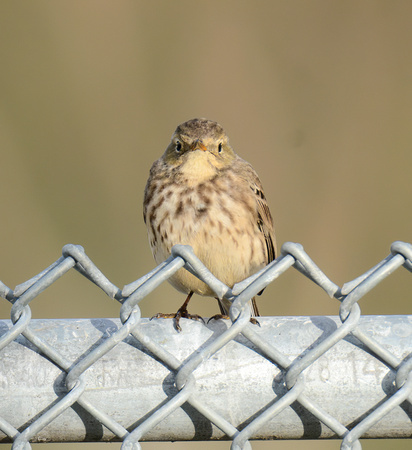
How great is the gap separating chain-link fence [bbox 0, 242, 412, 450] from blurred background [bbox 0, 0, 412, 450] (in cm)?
282

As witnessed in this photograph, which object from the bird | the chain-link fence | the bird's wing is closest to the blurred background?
the bird's wing

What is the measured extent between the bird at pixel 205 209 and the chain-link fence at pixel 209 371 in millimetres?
1372

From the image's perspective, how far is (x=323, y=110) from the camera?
15.7 ft

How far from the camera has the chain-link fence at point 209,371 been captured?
1521 millimetres

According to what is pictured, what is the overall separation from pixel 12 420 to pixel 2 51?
3688 millimetres

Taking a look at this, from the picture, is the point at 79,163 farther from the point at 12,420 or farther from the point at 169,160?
the point at 12,420

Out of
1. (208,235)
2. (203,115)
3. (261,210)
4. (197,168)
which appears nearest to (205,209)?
(208,235)

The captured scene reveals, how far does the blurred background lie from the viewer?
450 cm

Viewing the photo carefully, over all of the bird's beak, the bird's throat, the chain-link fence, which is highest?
the bird's beak

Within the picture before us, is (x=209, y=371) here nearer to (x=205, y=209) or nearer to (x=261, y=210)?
(x=205, y=209)

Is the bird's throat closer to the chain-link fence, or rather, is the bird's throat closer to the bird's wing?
the bird's wing

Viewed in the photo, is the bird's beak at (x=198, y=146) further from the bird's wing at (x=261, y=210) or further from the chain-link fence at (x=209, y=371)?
the chain-link fence at (x=209, y=371)

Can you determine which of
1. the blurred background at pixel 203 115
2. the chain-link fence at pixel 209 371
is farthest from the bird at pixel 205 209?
the chain-link fence at pixel 209 371

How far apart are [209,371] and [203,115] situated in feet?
10.8
